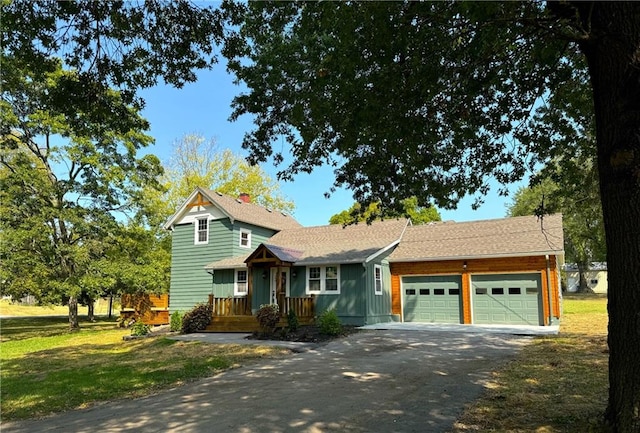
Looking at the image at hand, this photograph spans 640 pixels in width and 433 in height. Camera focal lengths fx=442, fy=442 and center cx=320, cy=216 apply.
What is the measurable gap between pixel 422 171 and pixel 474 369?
396 centimetres

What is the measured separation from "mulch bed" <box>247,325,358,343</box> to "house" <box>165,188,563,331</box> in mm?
→ 1728

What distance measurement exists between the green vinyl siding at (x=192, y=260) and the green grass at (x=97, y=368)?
6.06 m

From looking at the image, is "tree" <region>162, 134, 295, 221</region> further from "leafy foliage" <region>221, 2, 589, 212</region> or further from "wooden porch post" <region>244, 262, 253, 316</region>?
"leafy foliage" <region>221, 2, 589, 212</region>

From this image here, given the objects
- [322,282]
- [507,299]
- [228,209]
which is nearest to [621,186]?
[507,299]

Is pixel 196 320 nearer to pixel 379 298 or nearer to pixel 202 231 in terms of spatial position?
pixel 202 231

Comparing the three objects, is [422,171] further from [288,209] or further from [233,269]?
[288,209]

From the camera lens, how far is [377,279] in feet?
60.0

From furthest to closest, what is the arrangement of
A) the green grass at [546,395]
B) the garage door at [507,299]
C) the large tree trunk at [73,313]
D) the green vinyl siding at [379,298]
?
the large tree trunk at [73,313]
the green vinyl siding at [379,298]
the garage door at [507,299]
the green grass at [546,395]

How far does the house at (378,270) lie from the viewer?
1661 cm

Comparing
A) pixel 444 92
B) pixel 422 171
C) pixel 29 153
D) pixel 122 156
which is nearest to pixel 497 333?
pixel 422 171

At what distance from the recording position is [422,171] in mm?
8891

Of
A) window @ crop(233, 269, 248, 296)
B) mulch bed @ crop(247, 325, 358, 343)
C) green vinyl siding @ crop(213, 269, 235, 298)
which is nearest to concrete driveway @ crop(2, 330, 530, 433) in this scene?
mulch bed @ crop(247, 325, 358, 343)

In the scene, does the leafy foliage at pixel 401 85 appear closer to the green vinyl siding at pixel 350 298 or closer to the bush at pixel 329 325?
the bush at pixel 329 325

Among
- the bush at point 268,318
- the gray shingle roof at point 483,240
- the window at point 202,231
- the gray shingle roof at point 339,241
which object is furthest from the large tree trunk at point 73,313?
the gray shingle roof at point 483,240
